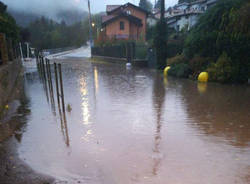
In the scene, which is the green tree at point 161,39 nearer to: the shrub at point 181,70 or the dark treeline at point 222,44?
the shrub at point 181,70

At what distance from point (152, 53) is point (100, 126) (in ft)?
48.4

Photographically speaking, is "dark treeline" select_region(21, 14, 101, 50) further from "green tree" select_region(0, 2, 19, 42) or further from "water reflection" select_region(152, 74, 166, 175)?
"water reflection" select_region(152, 74, 166, 175)

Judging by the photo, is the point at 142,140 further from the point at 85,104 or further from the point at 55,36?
the point at 55,36

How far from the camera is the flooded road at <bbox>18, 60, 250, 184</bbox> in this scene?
4.17m

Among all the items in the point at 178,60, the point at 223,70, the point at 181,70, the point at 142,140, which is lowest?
the point at 142,140

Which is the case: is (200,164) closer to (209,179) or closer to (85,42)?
(209,179)

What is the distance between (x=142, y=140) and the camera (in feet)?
18.1

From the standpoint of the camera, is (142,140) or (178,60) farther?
(178,60)

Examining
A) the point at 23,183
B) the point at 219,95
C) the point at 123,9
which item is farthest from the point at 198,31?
the point at 123,9

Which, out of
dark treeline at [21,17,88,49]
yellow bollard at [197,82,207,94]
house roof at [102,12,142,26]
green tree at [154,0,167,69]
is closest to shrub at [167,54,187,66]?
green tree at [154,0,167,69]

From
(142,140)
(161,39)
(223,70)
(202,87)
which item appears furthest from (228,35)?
(142,140)

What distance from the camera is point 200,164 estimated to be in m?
4.43

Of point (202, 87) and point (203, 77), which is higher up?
point (203, 77)

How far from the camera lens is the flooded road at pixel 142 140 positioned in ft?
13.7
